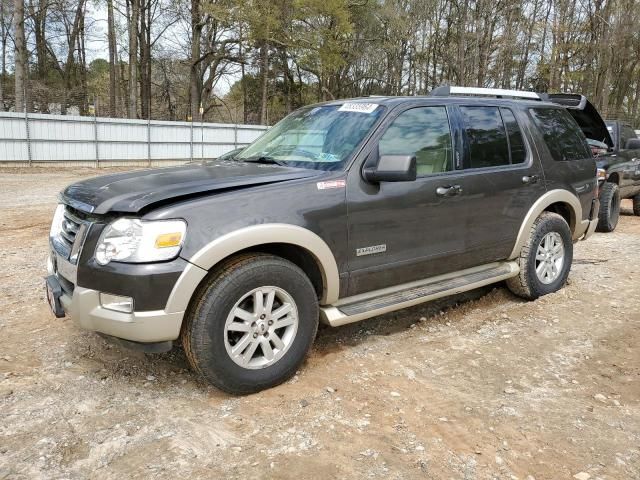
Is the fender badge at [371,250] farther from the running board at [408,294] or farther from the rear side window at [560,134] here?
the rear side window at [560,134]

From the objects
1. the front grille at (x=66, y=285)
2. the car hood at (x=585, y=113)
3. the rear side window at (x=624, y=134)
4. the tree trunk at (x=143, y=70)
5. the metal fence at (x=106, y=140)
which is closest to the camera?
the front grille at (x=66, y=285)

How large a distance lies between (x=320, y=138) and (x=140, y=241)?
157cm

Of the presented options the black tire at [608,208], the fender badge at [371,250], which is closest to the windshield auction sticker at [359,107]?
the fender badge at [371,250]

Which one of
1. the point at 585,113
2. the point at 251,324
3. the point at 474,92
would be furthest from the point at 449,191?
the point at 585,113

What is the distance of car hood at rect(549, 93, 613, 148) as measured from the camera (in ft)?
20.2

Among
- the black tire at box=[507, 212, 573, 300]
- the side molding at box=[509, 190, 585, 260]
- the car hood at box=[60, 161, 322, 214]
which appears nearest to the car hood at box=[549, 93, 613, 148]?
the side molding at box=[509, 190, 585, 260]

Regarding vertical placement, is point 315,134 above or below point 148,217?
above

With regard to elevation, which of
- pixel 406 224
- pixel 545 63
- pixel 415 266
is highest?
pixel 545 63

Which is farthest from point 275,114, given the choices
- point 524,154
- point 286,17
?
point 524,154

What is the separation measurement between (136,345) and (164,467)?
690 mm

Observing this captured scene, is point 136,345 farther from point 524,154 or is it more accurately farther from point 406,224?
point 524,154

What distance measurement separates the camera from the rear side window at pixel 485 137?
4.19 m

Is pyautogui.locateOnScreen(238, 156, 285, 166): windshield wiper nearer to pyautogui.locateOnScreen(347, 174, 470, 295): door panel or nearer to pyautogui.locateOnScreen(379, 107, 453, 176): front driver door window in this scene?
pyautogui.locateOnScreen(347, 174, 470, 295): door panel

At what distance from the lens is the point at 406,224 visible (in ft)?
12.0
